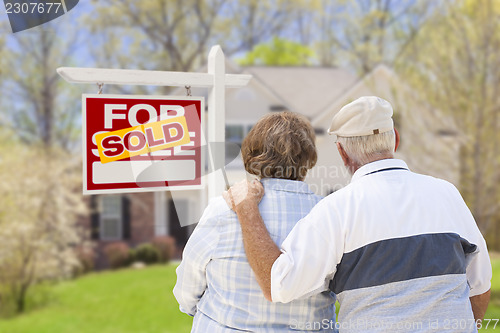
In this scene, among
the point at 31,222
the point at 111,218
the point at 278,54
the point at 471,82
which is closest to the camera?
the point at 471,82

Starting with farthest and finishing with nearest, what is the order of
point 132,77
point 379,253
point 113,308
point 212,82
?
point 113,308 → point 212,82 → point 132,77 → point 379,253

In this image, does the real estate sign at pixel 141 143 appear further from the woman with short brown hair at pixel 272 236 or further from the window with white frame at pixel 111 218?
the window with white frame at pixel 111 218

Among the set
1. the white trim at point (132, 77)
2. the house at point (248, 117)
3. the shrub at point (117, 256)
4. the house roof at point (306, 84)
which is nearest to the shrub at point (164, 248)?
the house at point (248, 117)

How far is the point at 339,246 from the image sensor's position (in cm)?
173

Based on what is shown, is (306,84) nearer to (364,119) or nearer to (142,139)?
(142,139)

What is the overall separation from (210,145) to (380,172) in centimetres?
109

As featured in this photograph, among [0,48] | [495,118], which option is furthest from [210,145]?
[0,48]

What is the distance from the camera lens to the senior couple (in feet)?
5.60

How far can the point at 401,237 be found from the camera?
170cm

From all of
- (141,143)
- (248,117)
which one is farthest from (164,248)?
(141,143)

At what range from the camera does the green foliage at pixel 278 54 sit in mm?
22141

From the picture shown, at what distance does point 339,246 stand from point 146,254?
14308mm

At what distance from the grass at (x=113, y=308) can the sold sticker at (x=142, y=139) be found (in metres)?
8.58

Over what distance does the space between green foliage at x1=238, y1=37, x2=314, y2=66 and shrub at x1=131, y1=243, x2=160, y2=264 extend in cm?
960
